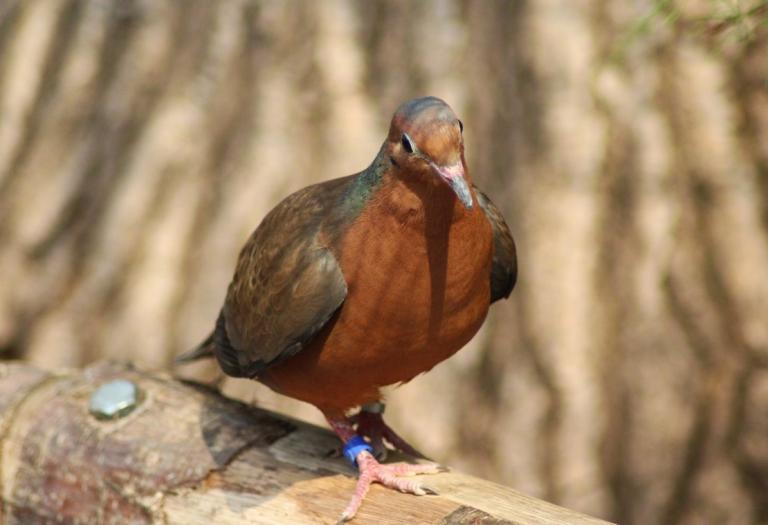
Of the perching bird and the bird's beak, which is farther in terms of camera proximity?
the perching bird

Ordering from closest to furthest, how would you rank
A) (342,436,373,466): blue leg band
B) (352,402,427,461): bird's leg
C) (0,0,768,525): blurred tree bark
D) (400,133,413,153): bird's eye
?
(400,133,413,153): bird's eye, (342,436,373,466): blue leg band, (352,402,427,461): bird's leg, (0,0,768,525): blurred tree bark

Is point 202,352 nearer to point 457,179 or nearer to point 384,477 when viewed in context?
point 384,477

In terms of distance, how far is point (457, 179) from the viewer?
3.00 m

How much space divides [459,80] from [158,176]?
1.81 metres

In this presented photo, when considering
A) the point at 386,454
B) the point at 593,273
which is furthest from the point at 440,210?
the point at 593,273

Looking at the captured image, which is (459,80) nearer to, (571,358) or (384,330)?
(571,358)

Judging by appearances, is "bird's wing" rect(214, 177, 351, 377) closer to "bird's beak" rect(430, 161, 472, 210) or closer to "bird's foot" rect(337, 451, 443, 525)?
"bird's foot" rect(337, 451, 443, 525)

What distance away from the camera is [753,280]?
5.41 metres

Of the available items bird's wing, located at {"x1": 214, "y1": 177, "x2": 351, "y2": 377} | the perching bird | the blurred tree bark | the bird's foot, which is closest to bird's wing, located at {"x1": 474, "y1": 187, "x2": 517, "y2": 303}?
the perching bird

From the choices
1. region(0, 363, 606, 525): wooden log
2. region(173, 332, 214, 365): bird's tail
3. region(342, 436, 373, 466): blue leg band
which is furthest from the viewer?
region(173, 332, 214, 365): bird's tail

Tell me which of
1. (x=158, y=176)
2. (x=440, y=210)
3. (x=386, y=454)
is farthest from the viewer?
(x=158, y=176)

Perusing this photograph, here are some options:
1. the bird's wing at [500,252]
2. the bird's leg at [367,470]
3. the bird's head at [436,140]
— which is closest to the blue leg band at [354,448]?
the bird's leg at [367,470]

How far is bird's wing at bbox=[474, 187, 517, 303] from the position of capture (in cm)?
379

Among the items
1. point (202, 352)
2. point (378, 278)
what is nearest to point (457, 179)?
point (378, 278)
